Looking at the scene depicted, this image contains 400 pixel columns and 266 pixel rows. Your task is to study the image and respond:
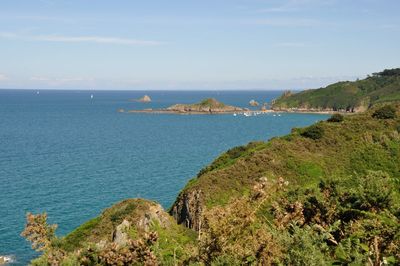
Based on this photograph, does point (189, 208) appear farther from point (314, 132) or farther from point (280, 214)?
point (280, 214)

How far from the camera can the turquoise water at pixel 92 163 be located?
5516 centimetres

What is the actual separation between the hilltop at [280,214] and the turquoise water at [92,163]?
46.9 ft

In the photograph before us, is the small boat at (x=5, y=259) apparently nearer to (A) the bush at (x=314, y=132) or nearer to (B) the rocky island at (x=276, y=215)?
(B) the rocky island at (x=276, y=215)

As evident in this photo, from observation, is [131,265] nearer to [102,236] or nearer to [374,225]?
[374,225]

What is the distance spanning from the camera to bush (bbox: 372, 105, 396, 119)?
208ft

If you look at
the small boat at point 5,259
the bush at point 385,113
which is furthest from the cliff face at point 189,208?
the bush at point 385,113

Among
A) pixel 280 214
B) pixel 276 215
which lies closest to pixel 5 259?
pixel 276 215

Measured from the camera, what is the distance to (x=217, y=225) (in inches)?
534

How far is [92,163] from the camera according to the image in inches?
3418

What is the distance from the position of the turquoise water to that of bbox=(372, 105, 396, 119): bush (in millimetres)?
30356

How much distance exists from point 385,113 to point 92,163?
52.8 meters

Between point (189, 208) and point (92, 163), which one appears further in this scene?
point (92, 163)

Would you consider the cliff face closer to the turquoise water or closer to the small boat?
the turquoise water

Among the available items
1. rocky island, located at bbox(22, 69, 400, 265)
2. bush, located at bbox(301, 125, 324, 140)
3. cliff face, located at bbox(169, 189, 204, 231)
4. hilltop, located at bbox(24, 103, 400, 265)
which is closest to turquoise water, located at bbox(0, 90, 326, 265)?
cliff face, located at bbox(169, 189, 204, 231)
